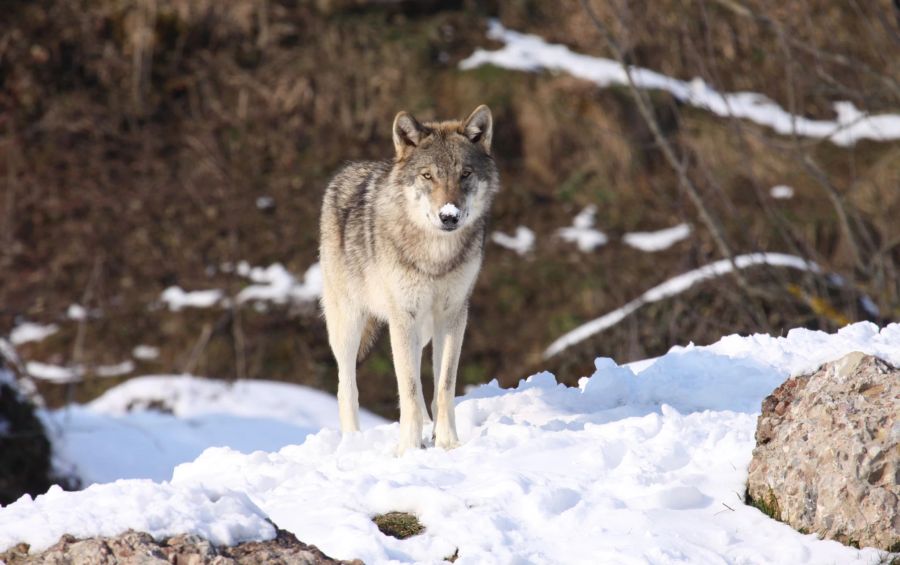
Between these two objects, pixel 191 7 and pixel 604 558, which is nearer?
pixel 604 558

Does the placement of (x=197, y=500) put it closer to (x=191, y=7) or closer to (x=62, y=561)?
(x=62, y=561)

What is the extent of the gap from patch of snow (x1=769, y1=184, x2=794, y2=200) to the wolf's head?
8.42 m

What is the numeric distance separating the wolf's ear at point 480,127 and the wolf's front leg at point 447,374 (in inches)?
38.8

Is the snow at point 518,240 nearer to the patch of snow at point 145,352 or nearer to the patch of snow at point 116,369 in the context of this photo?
the patch of snow at point 145,352

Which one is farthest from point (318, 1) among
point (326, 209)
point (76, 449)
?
point (326, 209)

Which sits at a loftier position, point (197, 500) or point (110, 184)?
point (197, 500)

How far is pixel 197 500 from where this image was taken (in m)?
4.07

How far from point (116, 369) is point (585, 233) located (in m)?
6.00

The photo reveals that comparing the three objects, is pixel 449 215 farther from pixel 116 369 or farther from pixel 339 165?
pixel 339 165

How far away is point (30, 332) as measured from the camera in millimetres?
13547

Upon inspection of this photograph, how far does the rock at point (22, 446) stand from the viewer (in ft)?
36.6

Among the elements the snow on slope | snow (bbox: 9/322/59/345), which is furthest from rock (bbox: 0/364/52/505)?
snow (bbox: 9/322/59/345)

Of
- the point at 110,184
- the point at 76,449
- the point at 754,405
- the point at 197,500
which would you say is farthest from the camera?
the point at 110,184

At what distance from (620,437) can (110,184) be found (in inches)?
434
